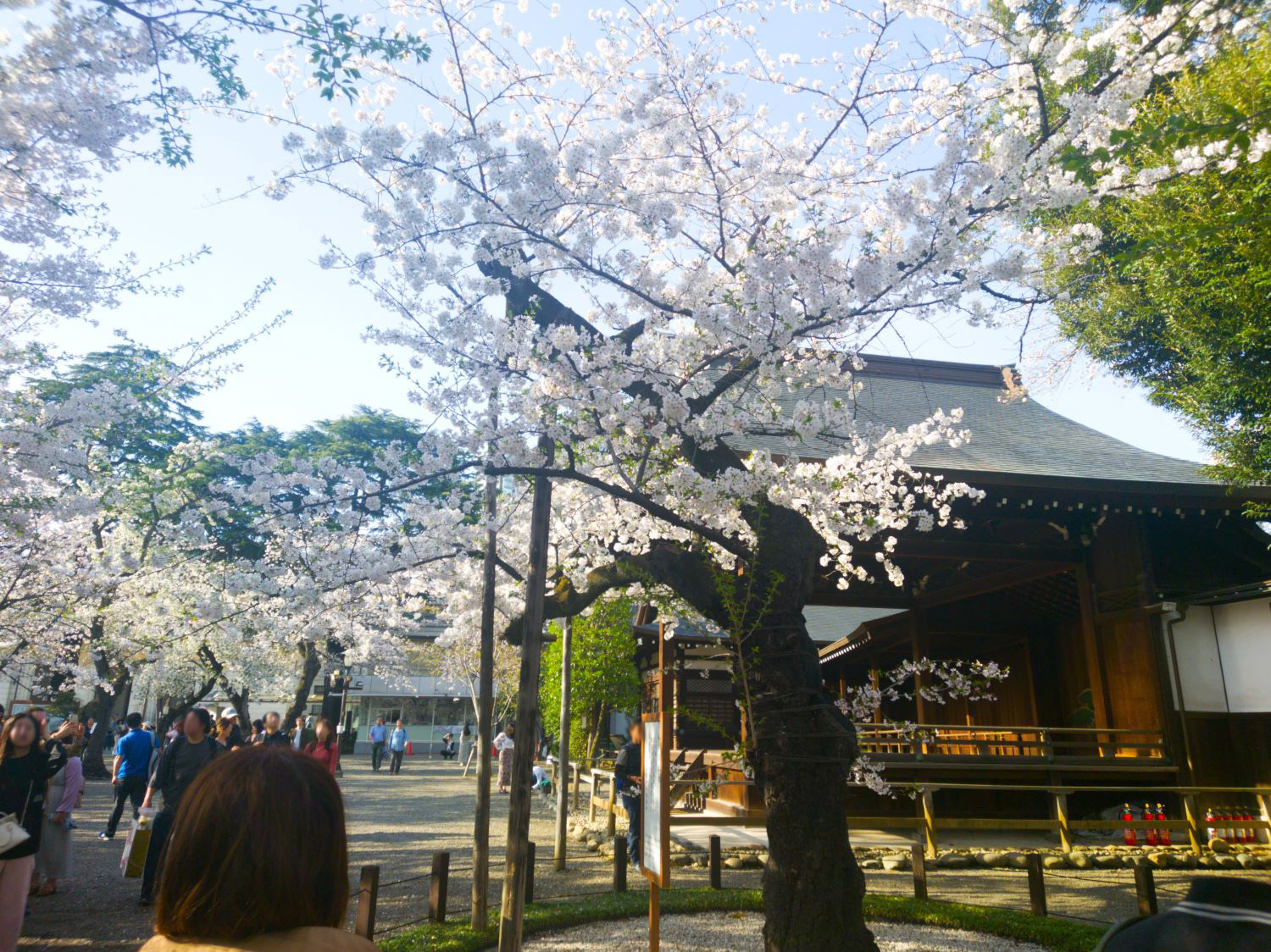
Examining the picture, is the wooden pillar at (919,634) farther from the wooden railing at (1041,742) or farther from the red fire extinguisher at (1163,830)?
the red fire extinguisher at (1163,830)

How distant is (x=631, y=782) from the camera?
9.97 meters

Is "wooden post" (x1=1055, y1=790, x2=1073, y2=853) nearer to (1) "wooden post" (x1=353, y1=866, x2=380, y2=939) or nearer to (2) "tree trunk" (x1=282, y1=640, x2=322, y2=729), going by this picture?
(1) "wooden post" (x1=353, y1=866, x2=380, y2=939)

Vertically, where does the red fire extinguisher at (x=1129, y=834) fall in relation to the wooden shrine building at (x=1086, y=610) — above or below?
below

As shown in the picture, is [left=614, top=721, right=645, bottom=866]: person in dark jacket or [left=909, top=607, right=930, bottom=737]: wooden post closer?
[left=614, top=721, right=645, bottom=866]: person in dark jacket

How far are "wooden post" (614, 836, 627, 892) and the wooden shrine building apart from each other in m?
2.88

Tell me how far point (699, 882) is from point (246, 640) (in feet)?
62.7

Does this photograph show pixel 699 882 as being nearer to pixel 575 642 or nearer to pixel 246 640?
pixel 575 642

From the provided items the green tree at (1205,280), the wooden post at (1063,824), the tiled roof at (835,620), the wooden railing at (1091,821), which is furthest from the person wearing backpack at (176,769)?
the tiled roof at (835,620)

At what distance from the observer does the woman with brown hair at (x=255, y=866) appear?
138cm

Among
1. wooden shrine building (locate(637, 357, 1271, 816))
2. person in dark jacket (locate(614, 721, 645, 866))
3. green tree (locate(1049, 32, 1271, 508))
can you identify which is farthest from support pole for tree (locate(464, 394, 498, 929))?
green tree (locate(1049, 32, 1271, 508))

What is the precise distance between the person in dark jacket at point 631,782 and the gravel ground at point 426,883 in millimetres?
384

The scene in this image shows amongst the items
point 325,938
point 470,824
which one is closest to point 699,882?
point 470,824

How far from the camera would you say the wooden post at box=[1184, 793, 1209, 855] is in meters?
9.89

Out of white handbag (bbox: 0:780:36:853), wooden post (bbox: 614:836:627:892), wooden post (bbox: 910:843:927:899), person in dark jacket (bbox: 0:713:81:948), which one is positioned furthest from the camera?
wooden post (bbox: 614:836:627:892)
